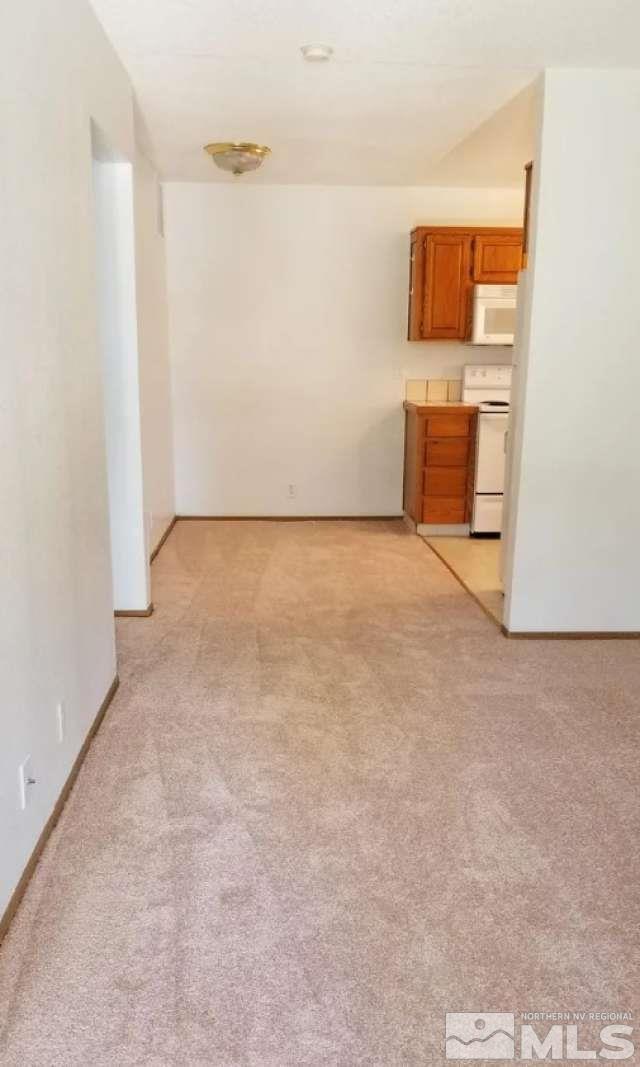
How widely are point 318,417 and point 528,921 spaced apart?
4939 millimetres

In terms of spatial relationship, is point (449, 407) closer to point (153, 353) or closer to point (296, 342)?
point (296, 342)

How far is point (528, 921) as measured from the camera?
203 cm

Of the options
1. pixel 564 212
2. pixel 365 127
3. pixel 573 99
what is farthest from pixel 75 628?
pixel 365 127

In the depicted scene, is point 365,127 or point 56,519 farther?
point 365,127

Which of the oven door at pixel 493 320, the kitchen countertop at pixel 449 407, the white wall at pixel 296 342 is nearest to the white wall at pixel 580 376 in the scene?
the kitchen countertop at pixel 449 407

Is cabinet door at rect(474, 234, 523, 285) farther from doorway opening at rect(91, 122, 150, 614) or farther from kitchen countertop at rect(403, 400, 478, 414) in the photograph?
doorway opening at rect(91, 122, 150, 614)

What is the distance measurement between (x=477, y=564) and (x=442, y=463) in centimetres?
101

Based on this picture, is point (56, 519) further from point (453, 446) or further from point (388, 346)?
point (388, 346)

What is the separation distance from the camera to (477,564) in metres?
5.34

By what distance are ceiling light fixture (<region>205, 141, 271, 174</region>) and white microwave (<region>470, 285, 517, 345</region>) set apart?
1.91 metres

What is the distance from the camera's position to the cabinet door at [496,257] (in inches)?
233

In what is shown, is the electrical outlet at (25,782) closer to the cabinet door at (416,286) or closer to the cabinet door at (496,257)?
the cabinet door at (416,286)

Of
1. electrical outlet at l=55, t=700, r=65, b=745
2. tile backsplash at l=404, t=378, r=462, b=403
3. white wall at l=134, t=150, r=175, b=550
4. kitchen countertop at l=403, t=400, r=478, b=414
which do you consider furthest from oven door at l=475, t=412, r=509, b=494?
electrical outlet at l=55, t=700, r=65, b=745

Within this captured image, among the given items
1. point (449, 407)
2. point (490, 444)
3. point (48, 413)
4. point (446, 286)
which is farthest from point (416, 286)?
point (48, 413)
